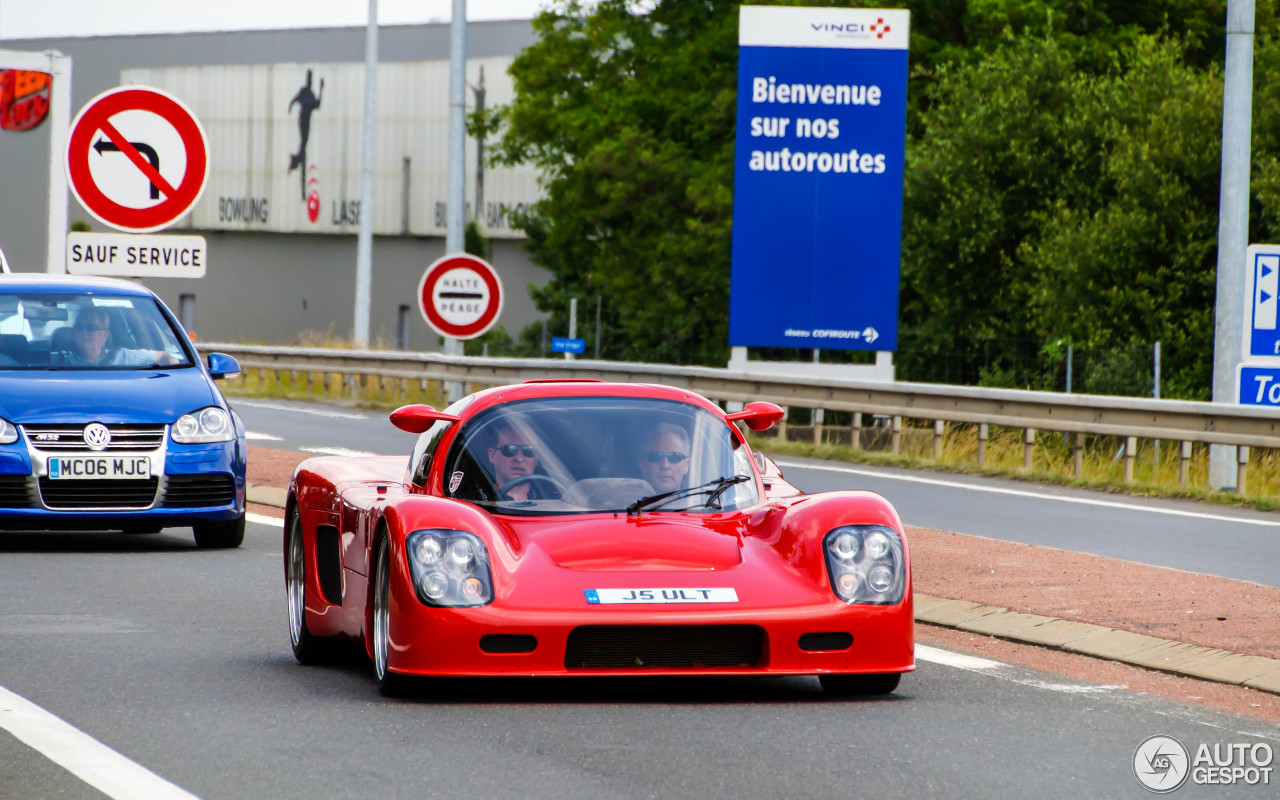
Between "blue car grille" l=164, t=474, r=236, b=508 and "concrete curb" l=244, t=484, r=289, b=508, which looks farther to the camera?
"concrete curb" l=244, t=484, r=289, b=508

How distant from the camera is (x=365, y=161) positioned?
38.1 meters

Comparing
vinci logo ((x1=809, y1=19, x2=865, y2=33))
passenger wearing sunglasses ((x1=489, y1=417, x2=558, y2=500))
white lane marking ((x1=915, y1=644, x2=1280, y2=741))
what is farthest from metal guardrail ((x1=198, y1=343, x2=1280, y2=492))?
passenger wearing sunglasses ((x1=489, y1=417, x2=558, y2=500))

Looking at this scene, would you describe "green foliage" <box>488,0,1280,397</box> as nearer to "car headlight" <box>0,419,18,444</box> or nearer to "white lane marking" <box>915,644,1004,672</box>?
"car headlight" <box>0,419,18,444</box>

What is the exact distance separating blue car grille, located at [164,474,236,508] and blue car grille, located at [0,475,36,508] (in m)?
0.75

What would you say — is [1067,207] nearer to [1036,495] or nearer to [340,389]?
[340,389]

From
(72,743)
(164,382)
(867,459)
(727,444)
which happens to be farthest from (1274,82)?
(72,743)

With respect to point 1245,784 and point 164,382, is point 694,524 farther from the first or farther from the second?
point 164,382

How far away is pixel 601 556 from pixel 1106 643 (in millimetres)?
2702

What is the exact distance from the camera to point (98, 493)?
11.6m

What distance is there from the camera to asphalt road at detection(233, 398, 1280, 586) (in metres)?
12.9

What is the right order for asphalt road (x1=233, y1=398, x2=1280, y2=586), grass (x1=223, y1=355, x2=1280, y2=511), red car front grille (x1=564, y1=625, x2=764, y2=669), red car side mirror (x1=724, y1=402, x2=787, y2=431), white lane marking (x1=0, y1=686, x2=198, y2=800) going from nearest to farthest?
white lane marking (x1=0, y1=686, x2=198, y2=800) < red car front grille (x1=564, y1=625, x2=764, y2=669) < red car side mirror (x1=724, y1=402, x2=787, y2=431) < asphalt road (x1=233, y1=398, x2=1280, y2=586) < grass (x1=223, y1=355, x2=1280, y2=511)

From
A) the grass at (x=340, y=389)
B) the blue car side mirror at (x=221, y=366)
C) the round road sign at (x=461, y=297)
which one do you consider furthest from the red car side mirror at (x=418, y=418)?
the grass at (x=340, y=389)

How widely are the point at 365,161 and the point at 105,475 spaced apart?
26945 mm

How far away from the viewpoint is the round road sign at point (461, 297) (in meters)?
23.8
